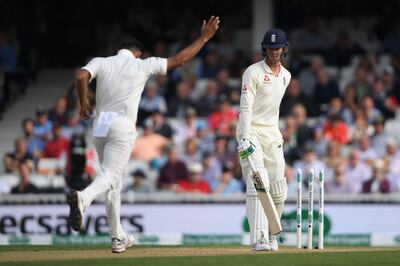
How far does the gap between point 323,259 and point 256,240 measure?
100 centimetres

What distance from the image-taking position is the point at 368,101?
2256cm

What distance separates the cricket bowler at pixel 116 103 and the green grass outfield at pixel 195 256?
51cm

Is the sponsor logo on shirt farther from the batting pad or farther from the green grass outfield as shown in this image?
the green grass outfield

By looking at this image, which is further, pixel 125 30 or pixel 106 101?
pixel 125 30

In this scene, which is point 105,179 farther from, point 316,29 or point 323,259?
point 316,29

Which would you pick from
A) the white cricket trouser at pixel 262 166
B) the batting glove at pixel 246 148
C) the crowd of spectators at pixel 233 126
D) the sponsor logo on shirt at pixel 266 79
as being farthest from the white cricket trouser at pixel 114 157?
the crowd of spectators at pixel 233 126

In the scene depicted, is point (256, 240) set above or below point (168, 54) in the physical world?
→ below

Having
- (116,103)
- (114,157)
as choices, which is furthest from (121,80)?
(114,157)

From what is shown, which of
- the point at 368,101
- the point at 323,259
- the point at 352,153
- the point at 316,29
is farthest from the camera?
the point at 316,29

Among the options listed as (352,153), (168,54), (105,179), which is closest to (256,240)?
(105,179)

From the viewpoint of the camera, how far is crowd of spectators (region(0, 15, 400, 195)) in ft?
68.9

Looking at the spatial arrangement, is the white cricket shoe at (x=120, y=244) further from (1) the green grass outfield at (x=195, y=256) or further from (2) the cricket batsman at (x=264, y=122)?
(2) the cricket batsman at (x=264, y=122)

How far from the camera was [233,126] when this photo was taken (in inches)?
877

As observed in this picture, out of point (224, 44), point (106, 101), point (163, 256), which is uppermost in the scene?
point (224, 44)
